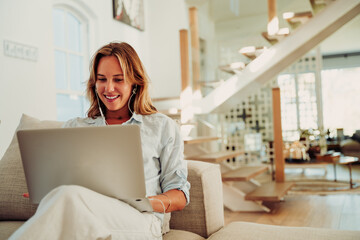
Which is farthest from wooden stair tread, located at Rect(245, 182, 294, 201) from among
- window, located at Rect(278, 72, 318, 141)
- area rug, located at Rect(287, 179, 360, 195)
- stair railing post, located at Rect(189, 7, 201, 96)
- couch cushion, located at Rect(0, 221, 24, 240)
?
window, located at Rect(278, 72, 318, 141)

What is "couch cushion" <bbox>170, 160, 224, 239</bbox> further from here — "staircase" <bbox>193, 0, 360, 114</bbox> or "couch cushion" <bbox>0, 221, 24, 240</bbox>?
"staircase" <bbox>193, 0, 360, 114</bbox>

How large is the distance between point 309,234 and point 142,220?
0.63m

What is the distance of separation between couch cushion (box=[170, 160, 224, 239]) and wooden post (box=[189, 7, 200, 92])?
8.90 ft

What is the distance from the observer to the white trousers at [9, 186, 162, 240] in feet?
3.14

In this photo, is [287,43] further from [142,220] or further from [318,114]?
[318,114]

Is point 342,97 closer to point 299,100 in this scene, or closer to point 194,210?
point 299,100

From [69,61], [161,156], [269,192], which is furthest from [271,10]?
[161,156]

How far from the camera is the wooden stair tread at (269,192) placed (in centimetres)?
332

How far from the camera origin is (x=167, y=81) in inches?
215

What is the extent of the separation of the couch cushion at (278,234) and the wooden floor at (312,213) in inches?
65.8

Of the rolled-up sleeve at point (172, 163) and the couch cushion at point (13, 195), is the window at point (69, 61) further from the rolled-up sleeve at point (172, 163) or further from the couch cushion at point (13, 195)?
the rolled-up sleeve at point (172, 163)

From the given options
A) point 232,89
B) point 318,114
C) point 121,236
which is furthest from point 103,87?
point 318,114

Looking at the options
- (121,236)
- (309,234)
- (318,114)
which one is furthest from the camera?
(318,114)

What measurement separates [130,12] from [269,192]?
3.03 m
